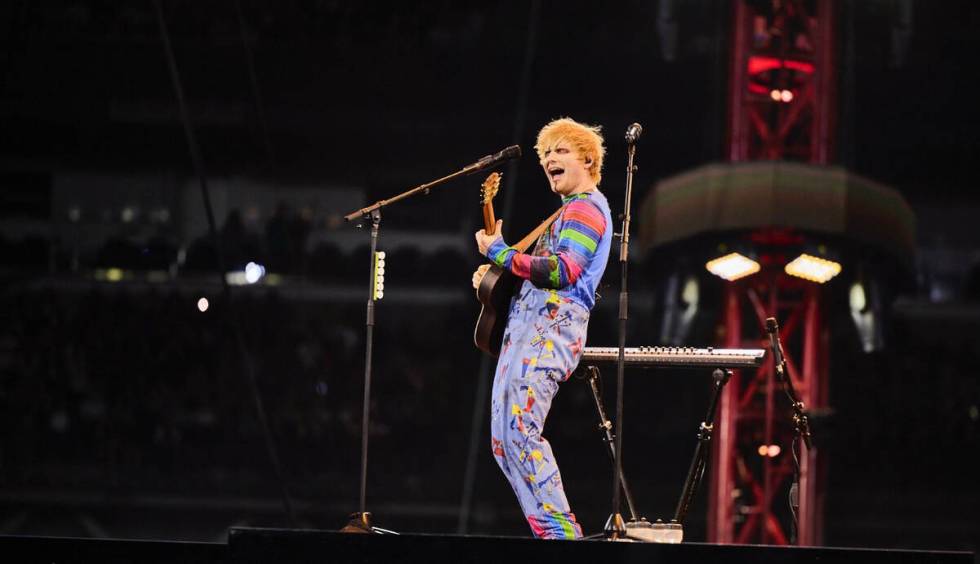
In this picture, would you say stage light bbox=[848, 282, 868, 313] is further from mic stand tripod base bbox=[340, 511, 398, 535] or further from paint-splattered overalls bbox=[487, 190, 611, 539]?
mic stand tripod base bbox=[340, 511, 398, 535]

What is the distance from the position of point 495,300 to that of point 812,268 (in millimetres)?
3732

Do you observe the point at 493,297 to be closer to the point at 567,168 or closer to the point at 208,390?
the point at 567,168

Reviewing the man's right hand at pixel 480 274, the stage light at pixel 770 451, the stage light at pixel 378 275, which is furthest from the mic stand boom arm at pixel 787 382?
the stage light at pixel 770 451

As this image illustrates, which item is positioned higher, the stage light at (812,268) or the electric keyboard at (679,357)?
the stage light at (812,268)

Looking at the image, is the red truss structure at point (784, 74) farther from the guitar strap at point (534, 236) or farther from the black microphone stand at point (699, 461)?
the guitar strap at point (534, 236)

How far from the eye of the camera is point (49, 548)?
12.8 ft

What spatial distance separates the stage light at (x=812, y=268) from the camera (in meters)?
7.27

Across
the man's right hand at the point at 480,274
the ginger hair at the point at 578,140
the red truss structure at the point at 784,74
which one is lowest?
the man's right hand at the point at 480,274

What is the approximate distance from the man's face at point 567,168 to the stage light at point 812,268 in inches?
140

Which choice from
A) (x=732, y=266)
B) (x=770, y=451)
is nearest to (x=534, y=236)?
(x=770, y=451)

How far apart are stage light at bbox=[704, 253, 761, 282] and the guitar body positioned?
3.49m

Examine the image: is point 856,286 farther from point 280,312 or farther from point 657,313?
point 280,312

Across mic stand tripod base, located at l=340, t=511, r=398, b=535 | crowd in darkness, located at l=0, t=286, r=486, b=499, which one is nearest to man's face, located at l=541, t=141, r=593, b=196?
mic stand tripod base, located at l=340, t=511, r=398, b=535

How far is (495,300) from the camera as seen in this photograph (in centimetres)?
397
